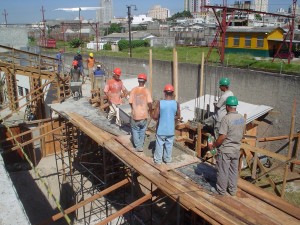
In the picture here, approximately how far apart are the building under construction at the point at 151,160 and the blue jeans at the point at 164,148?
0.18 meters

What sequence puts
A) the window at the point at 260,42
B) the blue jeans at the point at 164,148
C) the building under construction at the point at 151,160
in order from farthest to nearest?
the window at the point at 260,42 < the blue jeans at the point at 164,148 < the building under construction at the point at 151,160

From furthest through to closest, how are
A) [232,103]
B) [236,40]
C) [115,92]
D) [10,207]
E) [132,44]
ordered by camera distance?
[132,44], [236,40], [115,92], [232,103], [10,207]

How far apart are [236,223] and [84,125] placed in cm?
593

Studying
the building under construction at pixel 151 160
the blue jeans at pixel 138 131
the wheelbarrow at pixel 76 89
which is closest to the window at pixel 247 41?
the building under construction at pixel 151 160

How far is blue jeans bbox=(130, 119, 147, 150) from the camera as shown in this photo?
7.25 metres

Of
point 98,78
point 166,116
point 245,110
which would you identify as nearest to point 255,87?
point 245,110

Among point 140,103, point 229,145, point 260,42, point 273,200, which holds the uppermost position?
point 260,42

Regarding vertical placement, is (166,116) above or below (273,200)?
above

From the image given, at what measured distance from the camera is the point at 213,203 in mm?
5328

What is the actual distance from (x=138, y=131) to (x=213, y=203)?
2.70 m

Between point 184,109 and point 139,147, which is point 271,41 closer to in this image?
point 184,109

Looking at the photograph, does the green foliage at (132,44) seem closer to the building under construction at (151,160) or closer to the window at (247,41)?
the window at (247,41)

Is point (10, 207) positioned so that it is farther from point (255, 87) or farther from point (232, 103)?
point (255, 87)

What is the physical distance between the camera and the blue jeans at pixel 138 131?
7246mm
